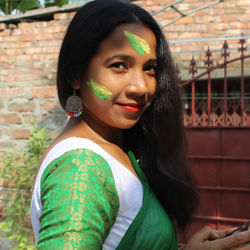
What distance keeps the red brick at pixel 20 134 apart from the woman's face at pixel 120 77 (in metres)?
2.25

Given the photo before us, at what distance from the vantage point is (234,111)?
3.06 m

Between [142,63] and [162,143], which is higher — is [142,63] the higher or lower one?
the higher one

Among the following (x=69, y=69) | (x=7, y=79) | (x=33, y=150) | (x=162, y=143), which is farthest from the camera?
(x=7, y=79)

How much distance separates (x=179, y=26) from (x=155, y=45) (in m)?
2.69

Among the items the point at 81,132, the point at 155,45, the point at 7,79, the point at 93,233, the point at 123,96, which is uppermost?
the point at 155,45

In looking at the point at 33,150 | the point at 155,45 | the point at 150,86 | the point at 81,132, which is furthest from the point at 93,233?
the point at 33,150

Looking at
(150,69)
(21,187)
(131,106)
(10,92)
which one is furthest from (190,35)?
(131,106)

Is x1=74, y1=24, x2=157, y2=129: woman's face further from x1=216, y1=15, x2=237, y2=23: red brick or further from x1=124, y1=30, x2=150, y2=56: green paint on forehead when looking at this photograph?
x1=216, y1=15, x2=237, y2=23: red brick

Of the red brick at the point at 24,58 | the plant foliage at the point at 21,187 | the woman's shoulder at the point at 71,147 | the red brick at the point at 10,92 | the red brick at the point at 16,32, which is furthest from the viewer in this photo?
the red brick at the point at 16,32

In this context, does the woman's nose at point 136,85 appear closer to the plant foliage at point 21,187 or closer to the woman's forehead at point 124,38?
the woman's forehead at point 124,38

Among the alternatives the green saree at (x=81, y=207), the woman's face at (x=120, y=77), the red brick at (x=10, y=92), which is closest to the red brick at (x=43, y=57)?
the red brick at (x=10, y=92)

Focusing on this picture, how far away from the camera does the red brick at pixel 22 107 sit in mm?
3086

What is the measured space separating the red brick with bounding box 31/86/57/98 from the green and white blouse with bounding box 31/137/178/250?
225 centimetres

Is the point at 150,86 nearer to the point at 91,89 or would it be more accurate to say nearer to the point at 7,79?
the point at 91,89
